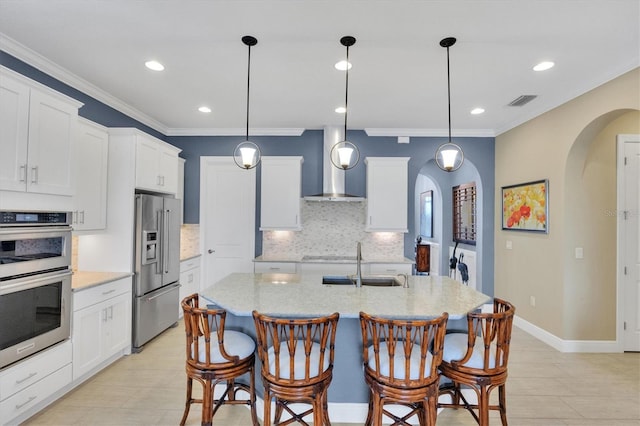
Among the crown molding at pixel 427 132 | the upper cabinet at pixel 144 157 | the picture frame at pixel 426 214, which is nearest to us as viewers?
the upper cabinet at pixel 144 157

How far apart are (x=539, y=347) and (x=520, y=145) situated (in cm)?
259

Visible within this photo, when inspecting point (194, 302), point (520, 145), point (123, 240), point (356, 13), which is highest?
point (356, 13)

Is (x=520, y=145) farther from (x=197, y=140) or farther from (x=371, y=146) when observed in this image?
(x=197, y=140)

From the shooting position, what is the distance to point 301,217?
5.15 metres

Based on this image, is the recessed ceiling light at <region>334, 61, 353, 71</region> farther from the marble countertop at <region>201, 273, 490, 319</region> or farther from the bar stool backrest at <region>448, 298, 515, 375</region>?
the bar stool backrest at <region>448, 298, 515, 375</region>

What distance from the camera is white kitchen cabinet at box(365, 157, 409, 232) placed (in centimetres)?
495

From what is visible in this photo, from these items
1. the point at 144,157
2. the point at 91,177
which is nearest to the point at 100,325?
the point at 91,177

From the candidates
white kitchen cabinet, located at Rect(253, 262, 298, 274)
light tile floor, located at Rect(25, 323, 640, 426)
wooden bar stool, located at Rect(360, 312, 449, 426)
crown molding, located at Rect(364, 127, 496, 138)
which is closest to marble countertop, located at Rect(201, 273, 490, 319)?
wooden bar stool, located at Rect(360, 312, 449, 426)

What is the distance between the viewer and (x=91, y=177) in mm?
3314

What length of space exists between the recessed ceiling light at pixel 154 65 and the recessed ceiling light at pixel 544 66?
3.46 meters

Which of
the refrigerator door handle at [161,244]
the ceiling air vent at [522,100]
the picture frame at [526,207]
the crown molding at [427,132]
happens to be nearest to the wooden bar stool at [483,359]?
the picture frame at [526,207]

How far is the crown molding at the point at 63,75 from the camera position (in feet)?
8.91

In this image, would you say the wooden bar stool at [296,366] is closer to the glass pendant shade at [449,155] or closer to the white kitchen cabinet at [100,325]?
the glass pendant shade at [449,155]

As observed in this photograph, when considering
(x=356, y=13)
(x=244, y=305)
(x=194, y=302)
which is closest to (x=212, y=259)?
(x=194, y=302)
